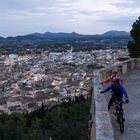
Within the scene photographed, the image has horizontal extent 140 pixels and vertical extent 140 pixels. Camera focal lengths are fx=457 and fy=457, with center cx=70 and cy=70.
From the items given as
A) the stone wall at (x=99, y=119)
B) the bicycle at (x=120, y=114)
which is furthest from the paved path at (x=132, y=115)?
the stone wall at (x=99, y=119)

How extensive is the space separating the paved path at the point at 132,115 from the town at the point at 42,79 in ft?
87.1

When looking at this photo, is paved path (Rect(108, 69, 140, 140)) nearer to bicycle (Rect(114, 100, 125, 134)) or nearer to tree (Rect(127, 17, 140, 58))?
bicycle (Rect(114, 100, 125, 134))

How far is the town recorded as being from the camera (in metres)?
62.1

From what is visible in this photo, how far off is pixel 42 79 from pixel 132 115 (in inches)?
3233

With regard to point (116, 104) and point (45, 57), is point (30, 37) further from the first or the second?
point (116, 104)

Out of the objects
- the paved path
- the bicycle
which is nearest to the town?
the paved path

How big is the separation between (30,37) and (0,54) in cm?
4984

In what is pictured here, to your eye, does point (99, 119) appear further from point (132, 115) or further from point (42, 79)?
point (42, 79)

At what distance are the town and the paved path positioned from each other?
2655cm

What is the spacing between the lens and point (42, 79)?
90938 mm

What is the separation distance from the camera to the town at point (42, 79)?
2445 inches

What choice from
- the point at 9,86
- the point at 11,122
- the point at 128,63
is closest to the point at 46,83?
the point at 9,86

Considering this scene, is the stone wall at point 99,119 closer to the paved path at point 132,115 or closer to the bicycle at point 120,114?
the bicycle at point 120,114

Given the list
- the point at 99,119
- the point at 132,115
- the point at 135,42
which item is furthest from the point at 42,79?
the point at 99,119
